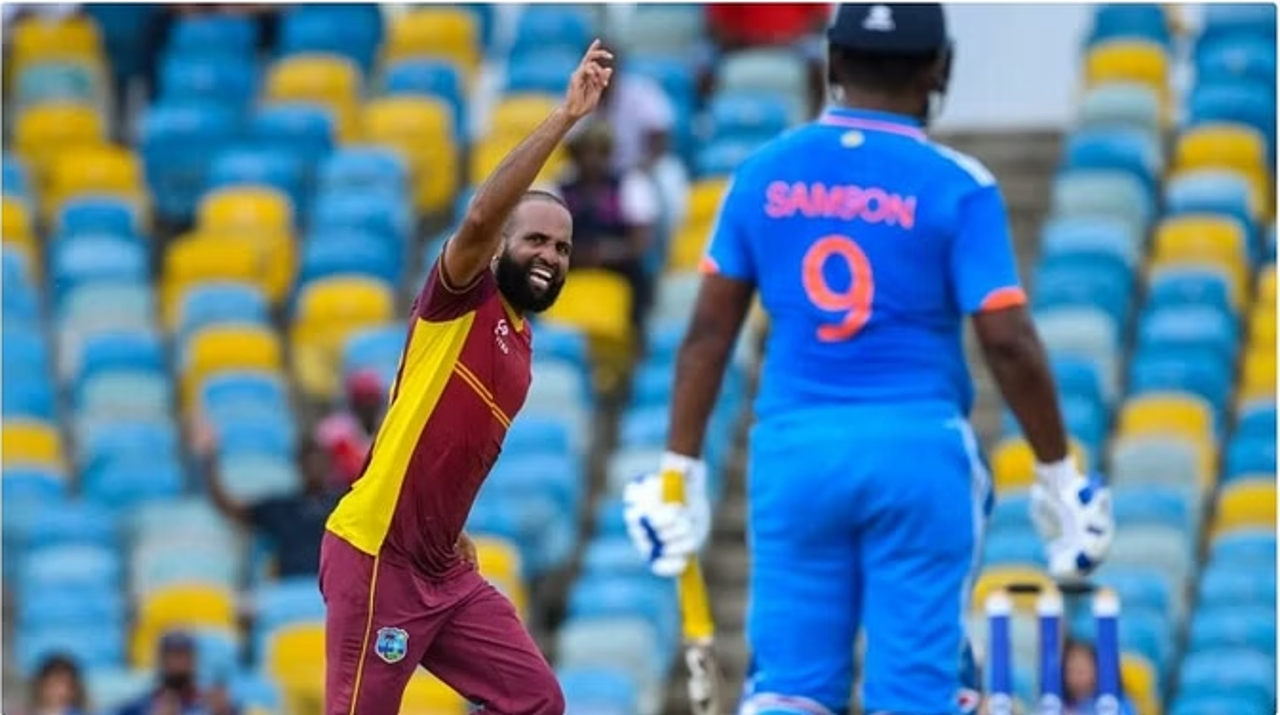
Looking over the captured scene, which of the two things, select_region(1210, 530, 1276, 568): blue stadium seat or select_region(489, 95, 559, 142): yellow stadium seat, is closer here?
→ select_region(1210, 530, 1276, 568): blue stadium seat

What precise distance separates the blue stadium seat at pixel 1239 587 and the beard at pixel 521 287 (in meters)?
5.90

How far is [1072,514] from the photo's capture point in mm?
8703

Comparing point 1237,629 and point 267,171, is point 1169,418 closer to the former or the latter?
point 1237,629

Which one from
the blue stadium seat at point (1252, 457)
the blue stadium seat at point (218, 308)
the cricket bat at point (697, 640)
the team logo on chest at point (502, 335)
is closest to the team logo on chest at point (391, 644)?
the team logo on chest at point (502, 335)

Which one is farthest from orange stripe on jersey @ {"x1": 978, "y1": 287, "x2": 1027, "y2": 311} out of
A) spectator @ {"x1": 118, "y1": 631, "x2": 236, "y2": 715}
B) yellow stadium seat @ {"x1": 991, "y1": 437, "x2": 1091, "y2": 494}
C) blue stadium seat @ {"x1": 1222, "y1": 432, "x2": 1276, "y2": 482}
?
blue stadium seat @ {"x1": 1222, "y1": 432, "x2": 1276, "y2": 482}

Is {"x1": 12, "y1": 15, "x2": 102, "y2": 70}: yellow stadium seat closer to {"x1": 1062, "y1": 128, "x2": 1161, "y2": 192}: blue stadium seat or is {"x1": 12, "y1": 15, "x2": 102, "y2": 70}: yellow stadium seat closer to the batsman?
{"x1": 1062, "y1": 128, "x2": 1161, "y2": 192}: blue stadium seat

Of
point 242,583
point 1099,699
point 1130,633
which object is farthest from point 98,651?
point 1099,699

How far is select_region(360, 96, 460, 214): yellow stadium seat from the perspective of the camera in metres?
17.4

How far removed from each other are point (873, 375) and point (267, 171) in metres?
9.45

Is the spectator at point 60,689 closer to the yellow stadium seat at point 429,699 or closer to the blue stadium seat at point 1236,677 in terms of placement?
the yellow stadium seat at point 429,699

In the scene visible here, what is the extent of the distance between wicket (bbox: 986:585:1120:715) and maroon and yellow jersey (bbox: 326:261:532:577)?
154 cm

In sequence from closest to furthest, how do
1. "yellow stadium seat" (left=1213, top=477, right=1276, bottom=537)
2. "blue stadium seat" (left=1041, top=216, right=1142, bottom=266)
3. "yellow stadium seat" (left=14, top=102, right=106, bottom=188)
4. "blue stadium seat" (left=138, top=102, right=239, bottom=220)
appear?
"yellow stadium seat" (left=1213, top=477, right=1276, bottom=537)
"blue stadium seat" (left=1041, top=216, right=1142, bottom=266)
"blue stadium seat" (left=138, top=102, right=239, bottom=220)
"yellow stadium seat" (left=14, top=102, right=106, bottom=188)

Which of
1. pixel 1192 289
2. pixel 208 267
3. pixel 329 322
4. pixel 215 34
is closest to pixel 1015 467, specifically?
pixel 1192 289

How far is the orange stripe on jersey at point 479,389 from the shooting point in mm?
7984
